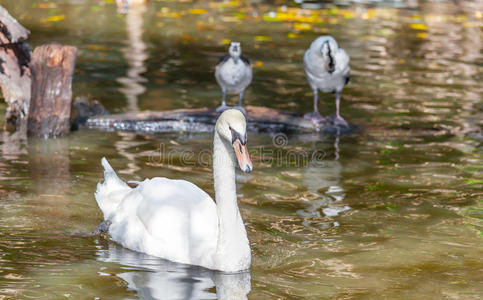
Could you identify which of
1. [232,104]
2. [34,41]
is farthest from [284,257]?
[34,41]

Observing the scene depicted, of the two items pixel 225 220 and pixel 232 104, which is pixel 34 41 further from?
pixel 225 220

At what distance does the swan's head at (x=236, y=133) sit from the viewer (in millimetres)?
6156

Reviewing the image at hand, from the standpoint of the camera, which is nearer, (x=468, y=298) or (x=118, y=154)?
(x=468, y=298)

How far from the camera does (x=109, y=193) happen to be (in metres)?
7.54

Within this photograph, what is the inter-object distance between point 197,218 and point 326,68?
248 inches

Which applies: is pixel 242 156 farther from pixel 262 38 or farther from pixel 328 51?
pixel 262 38

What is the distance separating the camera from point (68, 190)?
8.68 meters

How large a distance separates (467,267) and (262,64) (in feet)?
36.0

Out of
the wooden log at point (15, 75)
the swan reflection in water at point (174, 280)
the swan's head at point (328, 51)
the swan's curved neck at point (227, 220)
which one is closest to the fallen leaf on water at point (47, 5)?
the wooden log at point (15, 75)

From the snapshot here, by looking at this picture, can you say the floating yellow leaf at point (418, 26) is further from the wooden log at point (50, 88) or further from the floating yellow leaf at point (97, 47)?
the wooden log at point (50, 88)

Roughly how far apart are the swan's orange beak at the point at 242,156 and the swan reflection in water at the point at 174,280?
853 millimetres

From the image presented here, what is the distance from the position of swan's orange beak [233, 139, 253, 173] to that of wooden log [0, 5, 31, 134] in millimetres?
5815

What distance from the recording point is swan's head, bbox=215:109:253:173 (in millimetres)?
6156

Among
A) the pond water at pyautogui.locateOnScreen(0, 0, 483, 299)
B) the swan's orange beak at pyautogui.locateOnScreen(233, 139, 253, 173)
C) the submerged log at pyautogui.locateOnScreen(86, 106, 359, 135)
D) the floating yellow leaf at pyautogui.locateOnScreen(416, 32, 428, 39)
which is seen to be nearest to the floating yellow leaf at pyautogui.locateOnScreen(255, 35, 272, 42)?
the pond water at pyautogui.locateOnScreen(0, 0, 483, 299)
